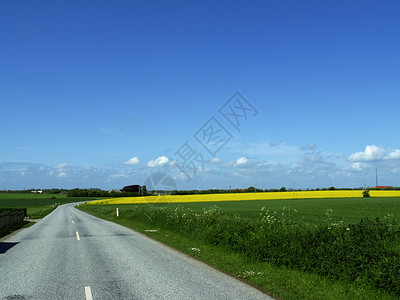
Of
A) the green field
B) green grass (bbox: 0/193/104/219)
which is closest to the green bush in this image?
the green field

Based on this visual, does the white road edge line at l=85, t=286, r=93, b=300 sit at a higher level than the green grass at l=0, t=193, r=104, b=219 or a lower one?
higher

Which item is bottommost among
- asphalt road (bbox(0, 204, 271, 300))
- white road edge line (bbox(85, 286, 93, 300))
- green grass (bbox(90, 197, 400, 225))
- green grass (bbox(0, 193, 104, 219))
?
green grass (bbox(0, 193, 104, 219))

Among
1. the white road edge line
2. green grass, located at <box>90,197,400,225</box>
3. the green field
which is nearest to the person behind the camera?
the white road edge line

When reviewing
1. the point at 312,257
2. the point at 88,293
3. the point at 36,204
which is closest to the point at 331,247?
the point at 312,257

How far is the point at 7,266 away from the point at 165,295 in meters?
6.22

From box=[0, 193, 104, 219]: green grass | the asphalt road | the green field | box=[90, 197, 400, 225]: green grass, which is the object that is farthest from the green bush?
box=[0, 193, 104, 219]: green grass

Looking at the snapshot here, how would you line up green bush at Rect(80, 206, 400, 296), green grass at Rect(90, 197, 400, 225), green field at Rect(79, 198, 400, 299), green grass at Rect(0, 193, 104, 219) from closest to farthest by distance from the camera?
green field at Rect(79, 198, 400, 299) → green bush at Rect(80, 206, 400, 296) → green grass at Rect(90, 197, 400, 225) → green grass at Rect(0, 193, 104, 219)

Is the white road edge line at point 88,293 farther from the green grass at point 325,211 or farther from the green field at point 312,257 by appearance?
the green grass at point 325,211

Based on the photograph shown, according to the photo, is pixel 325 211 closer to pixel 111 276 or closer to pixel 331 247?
pixel 331 247

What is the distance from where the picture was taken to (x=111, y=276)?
8.68m

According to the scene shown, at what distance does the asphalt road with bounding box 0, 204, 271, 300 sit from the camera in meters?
7.07

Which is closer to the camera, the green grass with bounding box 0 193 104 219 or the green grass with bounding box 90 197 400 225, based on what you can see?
the green grass with bounding box 90 197 400 225

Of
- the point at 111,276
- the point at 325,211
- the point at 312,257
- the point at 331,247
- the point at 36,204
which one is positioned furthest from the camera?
the point at 36,204

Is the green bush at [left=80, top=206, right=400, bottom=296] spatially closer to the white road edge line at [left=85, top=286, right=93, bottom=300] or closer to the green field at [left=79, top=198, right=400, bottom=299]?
the green field at [left=79, top=198, right=400, bottom=299]
